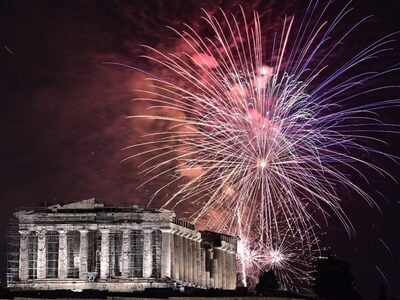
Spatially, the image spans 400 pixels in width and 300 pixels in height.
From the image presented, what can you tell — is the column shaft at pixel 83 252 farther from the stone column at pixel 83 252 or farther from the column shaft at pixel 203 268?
the column shaft at pixel 203 268

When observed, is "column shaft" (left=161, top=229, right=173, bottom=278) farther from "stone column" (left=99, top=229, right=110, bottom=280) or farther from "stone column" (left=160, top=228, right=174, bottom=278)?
"stone column" (left=99, top=229, right=110, bottom=280)

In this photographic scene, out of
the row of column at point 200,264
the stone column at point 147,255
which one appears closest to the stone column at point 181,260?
the row of column at point 200,264

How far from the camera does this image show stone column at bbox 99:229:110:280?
127125 mm

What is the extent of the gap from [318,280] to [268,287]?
18.6 ft

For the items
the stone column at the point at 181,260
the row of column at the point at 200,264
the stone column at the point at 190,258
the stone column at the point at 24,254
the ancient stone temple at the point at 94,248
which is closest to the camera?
the ancient stone temple at the point at 94,248

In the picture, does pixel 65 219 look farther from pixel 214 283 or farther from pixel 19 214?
pixel 214 283

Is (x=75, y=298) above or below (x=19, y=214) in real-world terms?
below

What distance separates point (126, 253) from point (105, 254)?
7.34ft

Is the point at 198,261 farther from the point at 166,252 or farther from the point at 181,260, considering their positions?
the point at 166,252

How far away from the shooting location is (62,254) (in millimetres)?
127812

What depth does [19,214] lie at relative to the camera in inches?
5079

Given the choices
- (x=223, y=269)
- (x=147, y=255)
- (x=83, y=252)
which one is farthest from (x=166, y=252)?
(x=223, y=269)

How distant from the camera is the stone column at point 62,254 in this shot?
128 m

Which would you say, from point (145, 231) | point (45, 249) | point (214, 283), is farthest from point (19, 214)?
point (214, 283)
